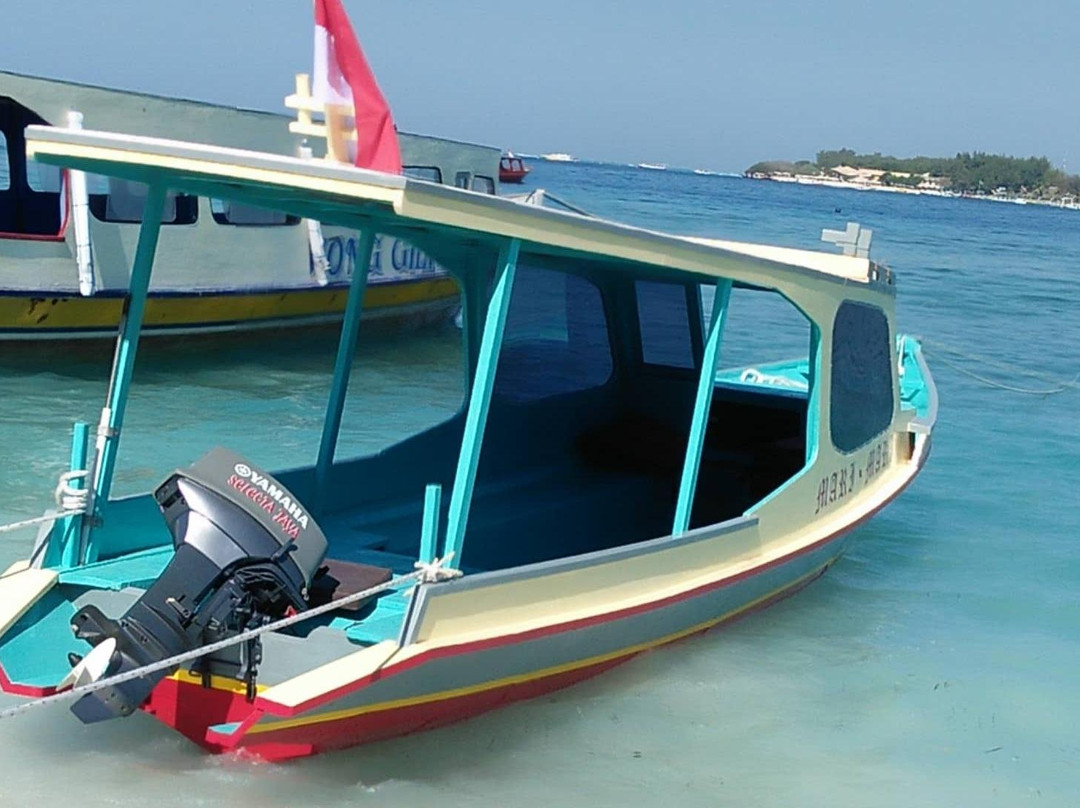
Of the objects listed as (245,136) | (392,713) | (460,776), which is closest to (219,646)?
(392,713)

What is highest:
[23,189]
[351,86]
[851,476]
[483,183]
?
[351,86]

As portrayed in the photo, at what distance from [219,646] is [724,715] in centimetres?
279

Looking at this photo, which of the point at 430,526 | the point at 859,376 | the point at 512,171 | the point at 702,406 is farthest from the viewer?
the point at 512,171

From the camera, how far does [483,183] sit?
17.3m

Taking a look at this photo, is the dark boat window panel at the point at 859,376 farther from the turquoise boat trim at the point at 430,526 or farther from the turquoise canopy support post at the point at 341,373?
the turquoise boat trim at the point at 430,526

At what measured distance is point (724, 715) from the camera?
6227 mm

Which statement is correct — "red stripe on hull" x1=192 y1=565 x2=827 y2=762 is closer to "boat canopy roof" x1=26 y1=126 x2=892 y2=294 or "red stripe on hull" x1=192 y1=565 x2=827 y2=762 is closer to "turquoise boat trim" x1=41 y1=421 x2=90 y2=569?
"turquoise boat trim" x1=41 y1=421 x2=90 y2=569

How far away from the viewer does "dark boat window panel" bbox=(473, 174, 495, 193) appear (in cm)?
1711

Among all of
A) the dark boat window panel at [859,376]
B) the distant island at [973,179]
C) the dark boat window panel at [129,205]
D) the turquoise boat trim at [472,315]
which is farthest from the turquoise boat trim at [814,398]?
the distant island at [973,179]

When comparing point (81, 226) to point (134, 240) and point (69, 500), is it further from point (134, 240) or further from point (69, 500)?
point (69, 500)

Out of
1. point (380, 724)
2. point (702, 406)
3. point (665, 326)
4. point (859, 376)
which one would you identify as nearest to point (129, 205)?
point (665, 326)

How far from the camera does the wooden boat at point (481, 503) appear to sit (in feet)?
14.7

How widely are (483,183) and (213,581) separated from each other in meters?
13.3

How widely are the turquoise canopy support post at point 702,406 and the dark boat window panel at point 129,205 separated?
7.27 meters
